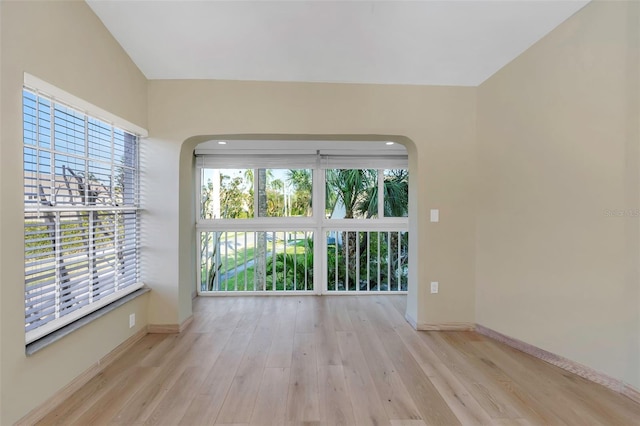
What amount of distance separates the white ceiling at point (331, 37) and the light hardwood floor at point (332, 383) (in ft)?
7.80

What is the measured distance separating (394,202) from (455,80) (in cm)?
170

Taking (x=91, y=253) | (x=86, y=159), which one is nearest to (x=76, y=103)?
(x=86, y=159)

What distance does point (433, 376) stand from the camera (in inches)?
73.4

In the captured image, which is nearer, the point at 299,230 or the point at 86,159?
the point at 86,159

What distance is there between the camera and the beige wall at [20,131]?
1.33 m

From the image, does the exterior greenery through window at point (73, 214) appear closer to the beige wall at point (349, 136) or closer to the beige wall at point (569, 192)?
the beige wall at point (349, 136)

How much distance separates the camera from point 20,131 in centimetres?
141

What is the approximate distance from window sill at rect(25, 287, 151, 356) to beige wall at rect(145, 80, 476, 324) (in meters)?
0.35

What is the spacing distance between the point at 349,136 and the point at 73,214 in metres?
2.24

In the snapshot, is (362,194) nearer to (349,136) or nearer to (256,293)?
(349,136)

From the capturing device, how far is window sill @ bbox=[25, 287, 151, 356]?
1.47 meters

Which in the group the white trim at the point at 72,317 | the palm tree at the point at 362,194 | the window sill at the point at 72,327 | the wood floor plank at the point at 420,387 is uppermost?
the palm tree at the point at 362,194

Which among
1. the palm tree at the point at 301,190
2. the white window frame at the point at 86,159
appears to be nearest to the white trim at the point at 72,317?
the white window frame at the point at 86,159

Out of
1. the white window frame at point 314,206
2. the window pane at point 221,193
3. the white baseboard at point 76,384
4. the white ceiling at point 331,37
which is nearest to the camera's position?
the white baseboard at point 76,384
